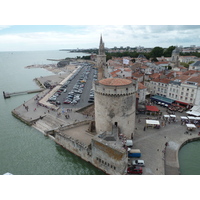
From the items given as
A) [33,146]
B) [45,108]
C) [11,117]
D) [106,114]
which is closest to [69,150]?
[33,146]

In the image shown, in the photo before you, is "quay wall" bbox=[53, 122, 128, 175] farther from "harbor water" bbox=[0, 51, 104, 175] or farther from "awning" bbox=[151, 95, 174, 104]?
"awning" bbox=[151, 95, 174, 104]

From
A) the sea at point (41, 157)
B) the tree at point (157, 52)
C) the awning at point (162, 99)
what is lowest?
the sea at point (41, 157)

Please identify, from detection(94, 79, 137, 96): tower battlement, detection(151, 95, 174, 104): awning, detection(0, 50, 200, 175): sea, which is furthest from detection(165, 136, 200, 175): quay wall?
detection(151, 95, 174, 104): awning

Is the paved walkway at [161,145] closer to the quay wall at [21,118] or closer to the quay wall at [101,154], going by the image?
the quay wall at [101,154]

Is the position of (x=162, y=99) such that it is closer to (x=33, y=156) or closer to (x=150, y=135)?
(x=150, y=135)

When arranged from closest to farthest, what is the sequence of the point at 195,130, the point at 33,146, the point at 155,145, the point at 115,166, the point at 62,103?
the point at 115,166 < the point at 155,145 < the point at 33,146 < the point at 195,130 < the point at 62,103

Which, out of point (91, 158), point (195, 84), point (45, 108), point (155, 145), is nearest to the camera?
point (91, 158)

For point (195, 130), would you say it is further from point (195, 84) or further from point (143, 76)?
point (143, 76)

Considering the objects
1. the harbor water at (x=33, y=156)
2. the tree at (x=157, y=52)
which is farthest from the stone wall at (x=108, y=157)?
the tree at (x=157, y=52)

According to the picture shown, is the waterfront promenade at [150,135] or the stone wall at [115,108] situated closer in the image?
the waterfront promenade at [150,135]
